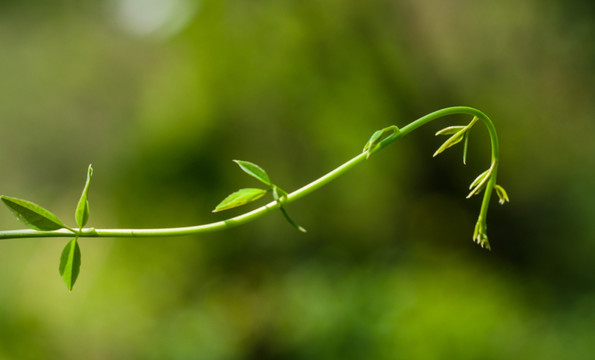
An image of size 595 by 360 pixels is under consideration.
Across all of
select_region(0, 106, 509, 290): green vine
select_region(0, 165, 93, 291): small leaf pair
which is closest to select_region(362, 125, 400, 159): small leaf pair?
select_region(0, 106, 509, 290): green vine

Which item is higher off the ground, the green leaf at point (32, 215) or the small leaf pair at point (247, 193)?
the green leaf at point (32, 215)

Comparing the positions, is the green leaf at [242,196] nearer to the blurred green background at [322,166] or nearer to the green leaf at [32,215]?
the green leaf at [32,215]

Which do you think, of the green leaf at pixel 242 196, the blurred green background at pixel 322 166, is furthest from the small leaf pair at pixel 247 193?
the blurred green background at pixel 322 166

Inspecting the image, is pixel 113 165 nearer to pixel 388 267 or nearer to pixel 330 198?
pixel 330 198

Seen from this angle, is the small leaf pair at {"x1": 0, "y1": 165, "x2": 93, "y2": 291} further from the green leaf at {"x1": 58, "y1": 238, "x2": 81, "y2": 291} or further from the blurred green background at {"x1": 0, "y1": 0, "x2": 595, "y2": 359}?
the blurred green background at {"x1": 0, "y1": 0, "x2": 595, "y2": 359}

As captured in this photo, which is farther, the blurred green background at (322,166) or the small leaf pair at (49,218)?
the blurred green background at (322,166)

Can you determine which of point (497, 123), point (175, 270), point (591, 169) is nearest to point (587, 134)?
point (591, 169)
